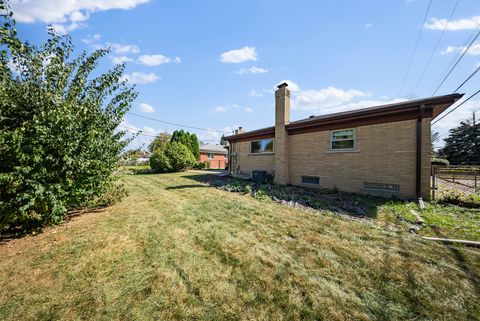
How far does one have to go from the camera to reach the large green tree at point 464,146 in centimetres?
3070

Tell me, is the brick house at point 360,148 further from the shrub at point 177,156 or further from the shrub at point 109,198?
the shrub at point 177,156

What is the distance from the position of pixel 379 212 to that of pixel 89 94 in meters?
8.94

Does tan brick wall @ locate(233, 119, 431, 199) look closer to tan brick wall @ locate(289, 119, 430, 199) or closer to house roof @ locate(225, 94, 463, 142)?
tan brick wall @ locate(289, 119, 430, 199)

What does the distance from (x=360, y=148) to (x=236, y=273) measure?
7.90 metres

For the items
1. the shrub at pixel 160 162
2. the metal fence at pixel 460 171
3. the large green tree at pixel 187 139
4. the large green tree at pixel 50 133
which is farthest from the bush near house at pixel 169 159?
the metal fence at pixel 460 171

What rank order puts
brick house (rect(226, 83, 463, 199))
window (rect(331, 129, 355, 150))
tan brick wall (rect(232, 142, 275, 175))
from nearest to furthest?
brick house (rect(226, 83, 463, 199))
window (rect(331, 129, 355, 150))
tan brick wall (rect(232, 142, 275, 175))

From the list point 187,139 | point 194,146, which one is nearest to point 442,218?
point 187,139

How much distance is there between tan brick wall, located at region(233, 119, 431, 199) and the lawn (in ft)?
12.2

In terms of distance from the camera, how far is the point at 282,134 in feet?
36.0

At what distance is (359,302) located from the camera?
93.5 inches

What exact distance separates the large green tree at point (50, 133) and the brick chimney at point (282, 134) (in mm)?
7788

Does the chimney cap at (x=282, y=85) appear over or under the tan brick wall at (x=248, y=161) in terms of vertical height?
over

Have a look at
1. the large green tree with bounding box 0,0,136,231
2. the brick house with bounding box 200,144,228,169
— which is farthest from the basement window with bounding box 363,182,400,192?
the brick house with bounding box 200,144,228,169

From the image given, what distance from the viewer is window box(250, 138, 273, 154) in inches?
493
